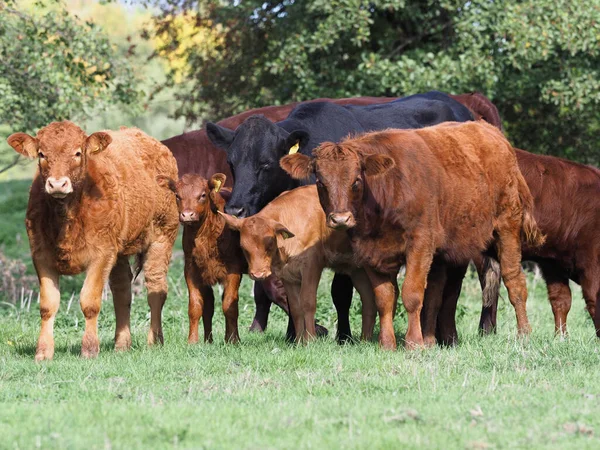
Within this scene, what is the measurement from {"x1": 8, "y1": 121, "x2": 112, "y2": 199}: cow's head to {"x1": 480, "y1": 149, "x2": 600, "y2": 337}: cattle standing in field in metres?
4.39

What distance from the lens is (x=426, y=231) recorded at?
27.7 ft

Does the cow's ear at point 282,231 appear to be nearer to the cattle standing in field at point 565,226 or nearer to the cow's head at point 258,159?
the cow's head at point 258,159

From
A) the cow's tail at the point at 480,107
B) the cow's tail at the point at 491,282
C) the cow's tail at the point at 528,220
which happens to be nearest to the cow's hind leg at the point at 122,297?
the cow's tail at the point at 491,282

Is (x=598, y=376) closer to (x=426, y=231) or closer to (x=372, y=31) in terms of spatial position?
(x=426, y=231)

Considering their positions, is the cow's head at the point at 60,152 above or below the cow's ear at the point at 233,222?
above

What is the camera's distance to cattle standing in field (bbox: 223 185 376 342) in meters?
9.16

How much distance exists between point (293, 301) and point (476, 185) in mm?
1998

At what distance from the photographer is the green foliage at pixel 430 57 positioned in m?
16.9

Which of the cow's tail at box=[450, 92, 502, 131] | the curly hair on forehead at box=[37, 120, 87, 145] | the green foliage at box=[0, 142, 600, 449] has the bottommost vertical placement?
the green foliage at box=[0, 142, 600, 449]

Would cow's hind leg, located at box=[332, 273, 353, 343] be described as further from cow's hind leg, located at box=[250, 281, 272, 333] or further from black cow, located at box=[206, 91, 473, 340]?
cow's hind leg, located at box=[250, 281, 272, 333]

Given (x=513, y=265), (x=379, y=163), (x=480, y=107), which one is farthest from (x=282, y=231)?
(x=480, y=107)

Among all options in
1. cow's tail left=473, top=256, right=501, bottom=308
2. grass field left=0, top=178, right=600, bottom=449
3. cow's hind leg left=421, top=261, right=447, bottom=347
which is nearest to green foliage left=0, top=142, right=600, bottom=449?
grass field left=0, top=178, right=600, bottom=449

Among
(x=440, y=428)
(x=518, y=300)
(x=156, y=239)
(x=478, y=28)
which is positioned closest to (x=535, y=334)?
(x=518, y=300)

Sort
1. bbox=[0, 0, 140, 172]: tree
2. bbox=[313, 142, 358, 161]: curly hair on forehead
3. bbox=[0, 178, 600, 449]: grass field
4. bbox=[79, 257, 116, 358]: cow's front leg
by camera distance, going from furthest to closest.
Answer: bbox=[0, 0, 140, 172]: tree
bbox=[79, 257, 116, 358]: cow's front leg
bbox=[313, 142, 358, 161]: curly hair on forehead
bbox=[0, 178, 600, 449]: grass field
